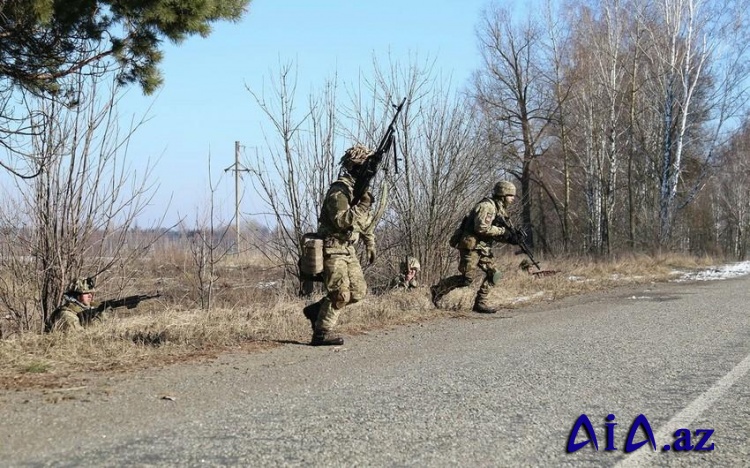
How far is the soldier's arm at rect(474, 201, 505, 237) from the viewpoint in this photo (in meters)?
9.68

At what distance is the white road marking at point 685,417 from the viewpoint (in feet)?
11.5

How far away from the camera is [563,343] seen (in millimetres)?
6875

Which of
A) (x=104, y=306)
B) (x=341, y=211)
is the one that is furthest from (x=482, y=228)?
(x=104, y=306)

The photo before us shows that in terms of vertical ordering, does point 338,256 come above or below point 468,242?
below

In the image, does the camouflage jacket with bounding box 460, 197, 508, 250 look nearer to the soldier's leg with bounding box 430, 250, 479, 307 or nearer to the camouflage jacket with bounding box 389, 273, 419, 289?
the soldier's leg with bounding box 430, 250, 479, 307

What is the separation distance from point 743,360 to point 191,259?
28.8ft

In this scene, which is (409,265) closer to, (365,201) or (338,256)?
(365,201)

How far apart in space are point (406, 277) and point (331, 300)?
16.5ft

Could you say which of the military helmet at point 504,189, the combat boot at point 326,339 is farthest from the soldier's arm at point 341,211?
the military helmet at point 504,189

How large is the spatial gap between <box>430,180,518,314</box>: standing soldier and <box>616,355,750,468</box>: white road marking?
4342 millimetres

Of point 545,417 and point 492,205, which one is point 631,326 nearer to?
point 492,205

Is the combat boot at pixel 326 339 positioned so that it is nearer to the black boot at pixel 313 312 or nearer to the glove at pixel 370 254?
the black boot at pixel 313 312

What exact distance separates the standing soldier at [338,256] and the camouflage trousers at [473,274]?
3.08 metres

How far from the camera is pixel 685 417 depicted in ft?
13.7
